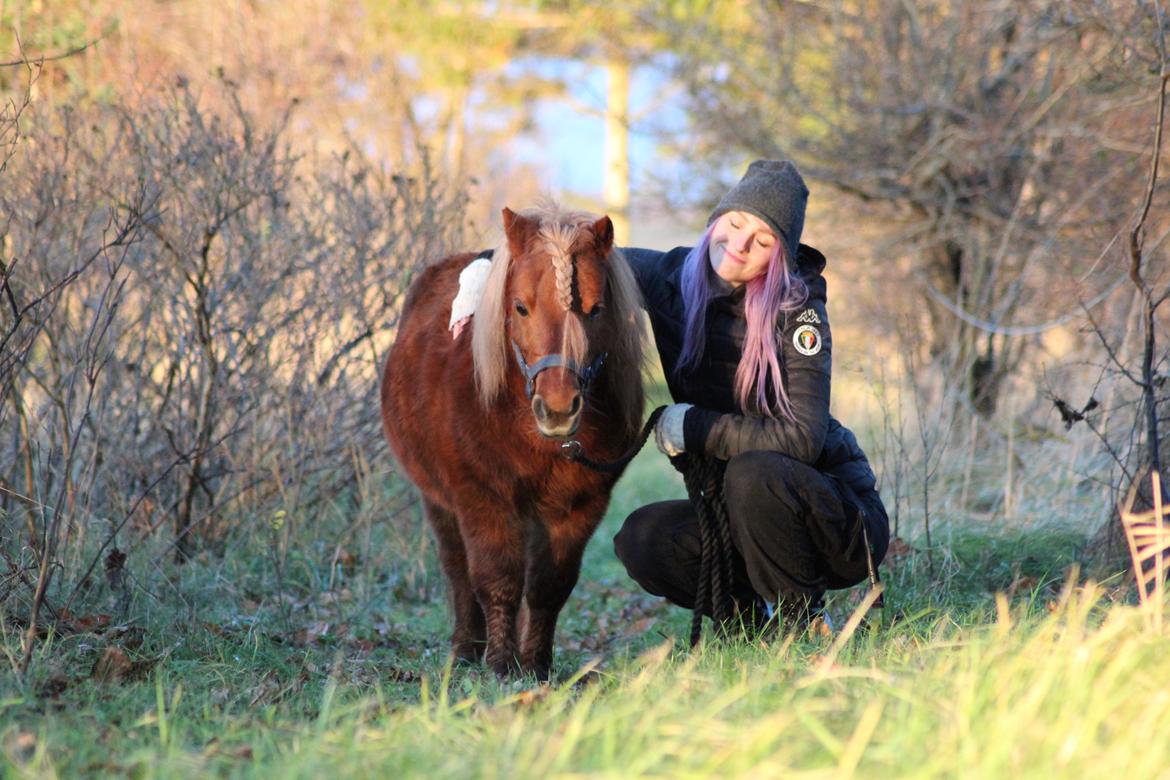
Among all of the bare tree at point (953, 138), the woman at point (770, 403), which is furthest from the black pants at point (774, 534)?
the bare tree at point (953, 138)

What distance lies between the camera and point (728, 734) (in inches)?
92.4

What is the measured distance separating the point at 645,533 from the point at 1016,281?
435 cm

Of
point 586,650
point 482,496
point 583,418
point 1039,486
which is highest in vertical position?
point 583,418

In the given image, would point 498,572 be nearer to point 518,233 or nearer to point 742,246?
point 518,233

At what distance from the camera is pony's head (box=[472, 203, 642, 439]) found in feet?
11.7

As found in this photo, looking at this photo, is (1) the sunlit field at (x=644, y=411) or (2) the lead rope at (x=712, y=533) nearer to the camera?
(1) the sunlit field at (x=644, y=411)

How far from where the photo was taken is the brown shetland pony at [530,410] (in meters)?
3.67

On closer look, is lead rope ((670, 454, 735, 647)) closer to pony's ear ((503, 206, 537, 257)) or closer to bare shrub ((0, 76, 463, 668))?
pony's ear ((503, 206, 537, 257))

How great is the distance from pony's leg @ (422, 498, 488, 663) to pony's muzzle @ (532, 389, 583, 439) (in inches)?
51.3

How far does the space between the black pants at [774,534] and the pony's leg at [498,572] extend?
0.51m

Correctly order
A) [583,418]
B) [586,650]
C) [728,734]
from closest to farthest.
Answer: [728,734] → [583,418] → [586,650]

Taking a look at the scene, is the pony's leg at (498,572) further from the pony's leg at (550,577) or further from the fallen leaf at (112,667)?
the fallen leaf at (112,667)

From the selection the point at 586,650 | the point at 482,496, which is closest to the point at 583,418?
the point at 482,496

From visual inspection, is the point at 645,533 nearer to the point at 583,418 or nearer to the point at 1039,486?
the point at 583,418
